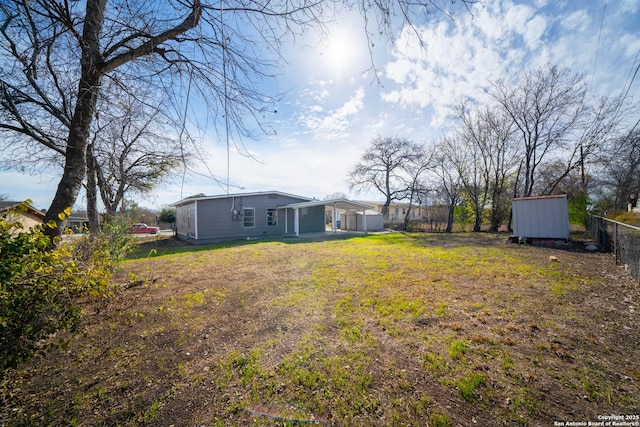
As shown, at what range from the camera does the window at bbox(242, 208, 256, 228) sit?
51.6ft

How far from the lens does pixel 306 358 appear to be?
237 centimetres

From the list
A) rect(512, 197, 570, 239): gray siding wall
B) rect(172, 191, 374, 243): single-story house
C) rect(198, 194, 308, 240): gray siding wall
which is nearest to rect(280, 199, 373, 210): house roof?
rect(172, 191, 374, 243): single-story house

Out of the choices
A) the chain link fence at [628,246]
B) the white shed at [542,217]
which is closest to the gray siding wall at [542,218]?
the white shed at [542,217]

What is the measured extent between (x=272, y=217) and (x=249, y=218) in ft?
5.70

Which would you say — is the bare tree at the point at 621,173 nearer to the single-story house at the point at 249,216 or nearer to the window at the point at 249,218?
the single-story house at the point at 249,216

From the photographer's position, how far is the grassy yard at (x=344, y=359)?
1719 mm

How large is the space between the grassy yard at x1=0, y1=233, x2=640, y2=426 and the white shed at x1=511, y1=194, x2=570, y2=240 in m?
6.73

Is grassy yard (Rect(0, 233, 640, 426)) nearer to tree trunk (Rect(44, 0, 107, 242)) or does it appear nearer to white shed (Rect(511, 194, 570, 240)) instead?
tree trunk (Rect(44, 0, 107, 242))

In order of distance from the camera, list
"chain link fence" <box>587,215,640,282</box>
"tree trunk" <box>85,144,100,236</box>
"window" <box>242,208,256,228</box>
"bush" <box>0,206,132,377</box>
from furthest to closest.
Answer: "window" <box>242,208,256,228</box>
"tree trunk" <box>85,144,100,236</box>
"chain link fence" <box>587,215,640,282</box>
"bush" <box>0,206,132,377</box>

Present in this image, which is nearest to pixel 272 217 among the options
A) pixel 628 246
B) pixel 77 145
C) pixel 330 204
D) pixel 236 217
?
pixel 236 217

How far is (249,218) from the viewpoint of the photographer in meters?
16.0

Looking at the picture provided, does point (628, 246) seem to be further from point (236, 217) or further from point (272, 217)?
point (236, 217)

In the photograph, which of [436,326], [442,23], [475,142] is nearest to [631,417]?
[436,326]

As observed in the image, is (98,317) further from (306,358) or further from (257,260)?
(257,260)
